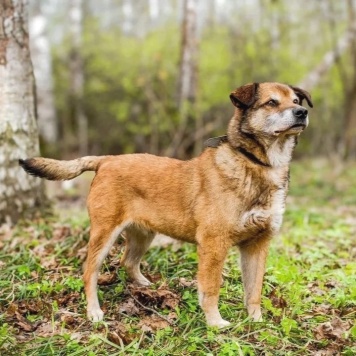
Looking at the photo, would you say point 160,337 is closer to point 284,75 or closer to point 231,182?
point 231,182

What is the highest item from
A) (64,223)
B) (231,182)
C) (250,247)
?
(231,182)

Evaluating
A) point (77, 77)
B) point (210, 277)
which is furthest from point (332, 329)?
point (77, 77)

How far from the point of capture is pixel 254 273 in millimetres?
4742

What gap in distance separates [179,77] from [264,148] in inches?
405

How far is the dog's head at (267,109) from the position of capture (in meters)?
4.47

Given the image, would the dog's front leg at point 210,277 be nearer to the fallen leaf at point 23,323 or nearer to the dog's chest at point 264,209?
the dog's chest at point 264,209

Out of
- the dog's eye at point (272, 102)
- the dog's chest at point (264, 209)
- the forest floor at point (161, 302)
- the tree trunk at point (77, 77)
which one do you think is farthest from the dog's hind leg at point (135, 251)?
the tree trunk at point (77, 77)

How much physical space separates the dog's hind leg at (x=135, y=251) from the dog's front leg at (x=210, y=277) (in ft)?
3.22

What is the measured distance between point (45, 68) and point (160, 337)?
43.4 feet

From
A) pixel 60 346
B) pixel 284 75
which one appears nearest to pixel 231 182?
pixel 60 346

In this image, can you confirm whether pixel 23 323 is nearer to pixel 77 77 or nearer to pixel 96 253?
pixel 96 253

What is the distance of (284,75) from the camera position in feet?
62.0

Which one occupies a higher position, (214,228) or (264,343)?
(214,228)

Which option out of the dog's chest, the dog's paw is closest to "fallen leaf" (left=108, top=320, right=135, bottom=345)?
the dog's paw
